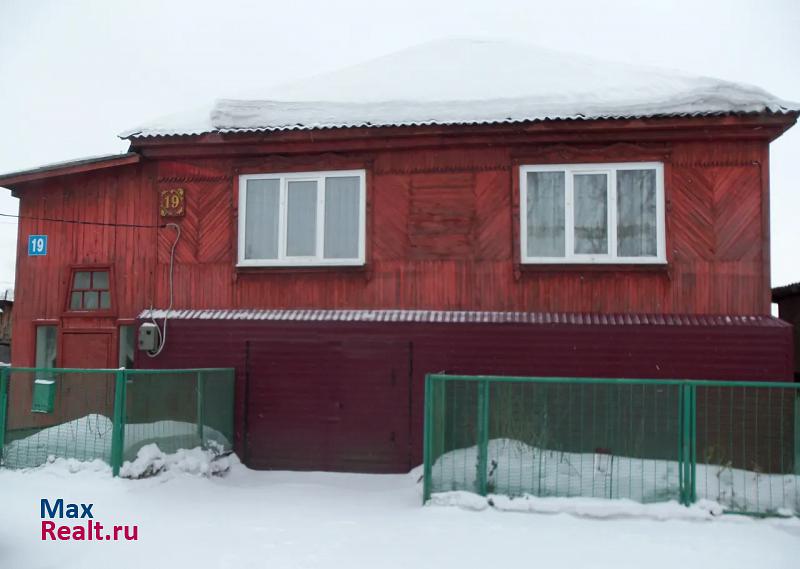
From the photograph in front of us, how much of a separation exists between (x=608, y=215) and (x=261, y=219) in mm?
5210

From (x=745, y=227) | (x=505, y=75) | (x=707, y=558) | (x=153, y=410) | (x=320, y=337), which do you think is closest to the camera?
(x=707, y=558)

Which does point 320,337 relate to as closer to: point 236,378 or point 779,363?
point 236,378

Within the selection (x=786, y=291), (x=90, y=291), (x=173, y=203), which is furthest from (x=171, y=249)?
(x=786, y=291)

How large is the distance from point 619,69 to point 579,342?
16.6 ft

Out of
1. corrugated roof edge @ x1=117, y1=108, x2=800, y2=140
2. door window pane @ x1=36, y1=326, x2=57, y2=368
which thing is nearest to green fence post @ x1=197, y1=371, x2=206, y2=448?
corrugated roof edge @ x1=117, y1=108, x2=800, y2=140

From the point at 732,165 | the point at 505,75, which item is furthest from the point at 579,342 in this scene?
the point at 505,75

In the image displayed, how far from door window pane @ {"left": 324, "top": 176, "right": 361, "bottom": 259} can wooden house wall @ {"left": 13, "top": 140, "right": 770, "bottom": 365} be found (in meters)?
0.25

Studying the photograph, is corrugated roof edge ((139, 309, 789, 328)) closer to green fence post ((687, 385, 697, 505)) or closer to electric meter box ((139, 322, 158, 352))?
electric meter box ((139, 322, 158, 352))

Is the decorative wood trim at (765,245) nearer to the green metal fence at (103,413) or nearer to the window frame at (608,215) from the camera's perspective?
the window frame at (608,215)

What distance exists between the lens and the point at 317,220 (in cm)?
1040

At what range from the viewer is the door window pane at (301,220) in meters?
10.5

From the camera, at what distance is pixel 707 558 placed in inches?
250

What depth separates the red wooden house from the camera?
9.43m

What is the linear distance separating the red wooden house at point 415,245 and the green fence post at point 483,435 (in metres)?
1.82
